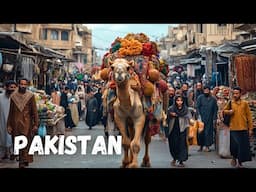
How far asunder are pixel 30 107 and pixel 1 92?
151cm

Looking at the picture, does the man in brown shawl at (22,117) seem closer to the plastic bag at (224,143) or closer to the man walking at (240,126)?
the man walking at (240,126)

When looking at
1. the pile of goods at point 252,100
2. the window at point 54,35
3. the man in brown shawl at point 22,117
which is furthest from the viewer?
the window at point 54,35

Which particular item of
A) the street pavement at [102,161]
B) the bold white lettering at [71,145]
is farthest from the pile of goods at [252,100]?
the bold white lettering at [71,145]

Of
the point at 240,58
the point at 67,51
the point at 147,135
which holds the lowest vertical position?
the point at 147,135

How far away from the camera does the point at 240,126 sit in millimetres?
8773

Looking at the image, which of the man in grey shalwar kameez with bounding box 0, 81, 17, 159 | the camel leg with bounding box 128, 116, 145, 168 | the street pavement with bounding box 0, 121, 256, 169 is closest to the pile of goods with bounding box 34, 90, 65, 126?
the man in grey shalwar kameez with bounding box 0, 81, 17, 159

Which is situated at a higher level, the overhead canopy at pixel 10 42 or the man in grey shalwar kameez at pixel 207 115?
the overhead canopy at pixel 10 42

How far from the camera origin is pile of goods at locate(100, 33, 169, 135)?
27.6ft

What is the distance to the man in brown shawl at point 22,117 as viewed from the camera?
833cm

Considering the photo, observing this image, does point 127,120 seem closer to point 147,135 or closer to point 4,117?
point 147,135

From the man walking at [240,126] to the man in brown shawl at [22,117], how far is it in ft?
9.43

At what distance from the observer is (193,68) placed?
16188mm
